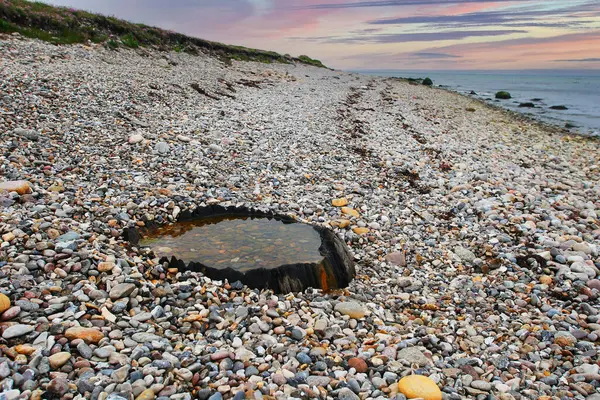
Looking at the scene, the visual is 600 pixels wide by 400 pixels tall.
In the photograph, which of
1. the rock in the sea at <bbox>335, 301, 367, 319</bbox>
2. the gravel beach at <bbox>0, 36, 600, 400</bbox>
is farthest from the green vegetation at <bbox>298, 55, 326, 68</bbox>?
the rock in the sea at <bbox>335, 301, 367, 319</bbox>

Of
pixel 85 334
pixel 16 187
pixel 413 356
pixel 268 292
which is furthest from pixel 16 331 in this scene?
pixel 413 356

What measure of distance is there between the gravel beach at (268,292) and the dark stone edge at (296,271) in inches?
6.9

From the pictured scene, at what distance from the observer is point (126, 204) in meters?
7.68

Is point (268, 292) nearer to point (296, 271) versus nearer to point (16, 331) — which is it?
point (296, 271)

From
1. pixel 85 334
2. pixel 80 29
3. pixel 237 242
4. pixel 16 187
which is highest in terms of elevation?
pixel 80 29

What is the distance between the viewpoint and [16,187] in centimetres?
705

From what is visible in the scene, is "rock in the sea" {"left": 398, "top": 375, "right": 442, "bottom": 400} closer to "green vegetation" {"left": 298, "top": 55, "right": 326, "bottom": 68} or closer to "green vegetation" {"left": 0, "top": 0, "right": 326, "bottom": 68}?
"green vegetation" {"left": 0, "top": 0, "right": 326, "bottom": 68}

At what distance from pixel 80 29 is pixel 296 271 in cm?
2762

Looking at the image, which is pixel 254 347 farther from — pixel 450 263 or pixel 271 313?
pixel 450 263

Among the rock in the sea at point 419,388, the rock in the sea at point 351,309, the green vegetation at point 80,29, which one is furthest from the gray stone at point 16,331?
the green vegetation at point 80,29

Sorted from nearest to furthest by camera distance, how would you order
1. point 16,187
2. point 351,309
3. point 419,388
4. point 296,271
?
point 419,388 < point 351,309 < point 296,271 < point 16,187

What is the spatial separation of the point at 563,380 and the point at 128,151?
33.2ft

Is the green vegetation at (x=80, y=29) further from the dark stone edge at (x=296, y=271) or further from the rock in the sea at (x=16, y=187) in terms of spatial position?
the dark stone edge at (x=296, y=271)

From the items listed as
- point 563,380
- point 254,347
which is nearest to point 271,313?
point 254,347
